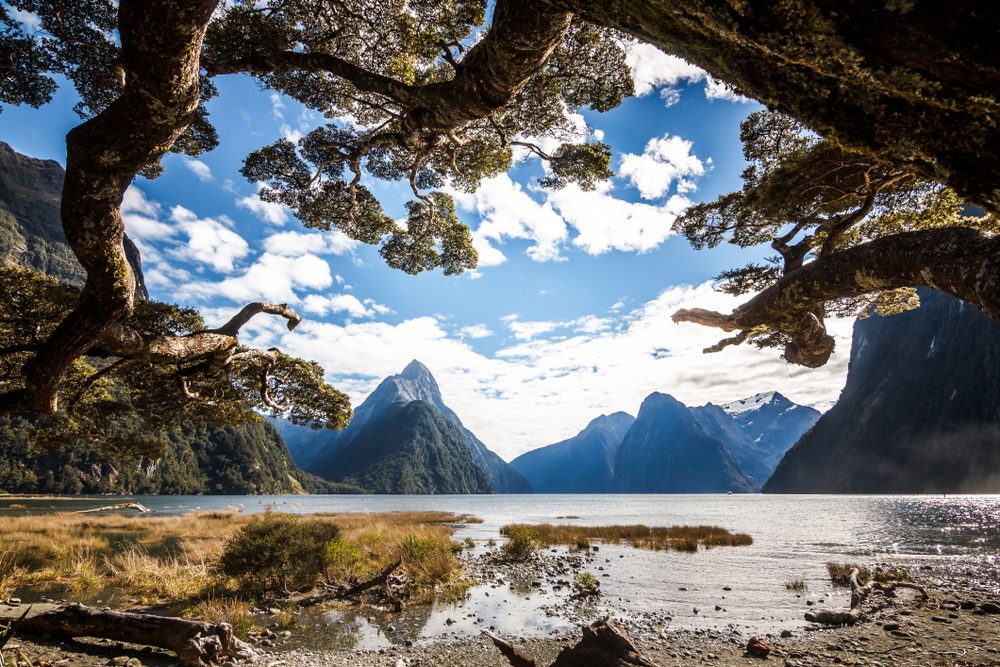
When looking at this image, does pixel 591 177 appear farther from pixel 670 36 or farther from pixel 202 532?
pixel 202 532

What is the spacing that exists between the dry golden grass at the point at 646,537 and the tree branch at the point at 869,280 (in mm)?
14869

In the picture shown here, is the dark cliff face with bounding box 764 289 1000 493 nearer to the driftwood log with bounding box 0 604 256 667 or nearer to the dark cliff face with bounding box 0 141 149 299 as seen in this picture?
the driftwood log with bounding box 0 604 256 667

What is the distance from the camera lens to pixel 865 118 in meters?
1.95

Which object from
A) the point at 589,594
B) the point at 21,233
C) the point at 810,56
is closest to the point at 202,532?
the point at 589,594

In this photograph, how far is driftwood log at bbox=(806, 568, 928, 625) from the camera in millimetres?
9305

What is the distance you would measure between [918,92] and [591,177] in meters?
7.30

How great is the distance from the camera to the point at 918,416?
420 feet

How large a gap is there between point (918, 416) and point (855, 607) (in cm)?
16699

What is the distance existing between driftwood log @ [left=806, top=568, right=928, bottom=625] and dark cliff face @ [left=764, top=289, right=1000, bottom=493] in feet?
477

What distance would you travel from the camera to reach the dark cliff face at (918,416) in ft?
367

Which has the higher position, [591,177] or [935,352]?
[935,352]

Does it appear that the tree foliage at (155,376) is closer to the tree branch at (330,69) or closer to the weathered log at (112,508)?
the tree branch at (330,69)

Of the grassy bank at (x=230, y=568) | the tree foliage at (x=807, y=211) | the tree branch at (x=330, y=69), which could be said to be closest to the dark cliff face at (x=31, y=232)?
the grassy bank at (x=230, y=568)

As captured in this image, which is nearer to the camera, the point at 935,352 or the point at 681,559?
the point at 681,559
